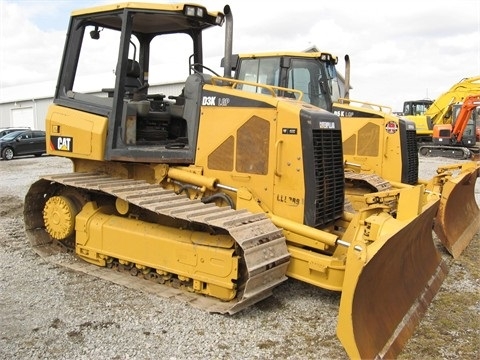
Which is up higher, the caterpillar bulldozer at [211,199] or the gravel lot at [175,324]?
the caterpillar bulldozer at [211,199]

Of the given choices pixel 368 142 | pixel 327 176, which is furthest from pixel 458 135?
pixel 327 176

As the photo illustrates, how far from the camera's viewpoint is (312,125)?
4.78 metres

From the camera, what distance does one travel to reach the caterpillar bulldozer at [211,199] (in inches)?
166

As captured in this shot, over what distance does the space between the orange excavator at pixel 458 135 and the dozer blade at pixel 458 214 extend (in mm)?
14691

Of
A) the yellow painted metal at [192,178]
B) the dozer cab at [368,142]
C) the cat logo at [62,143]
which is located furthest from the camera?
the dozer cab at [368,142]

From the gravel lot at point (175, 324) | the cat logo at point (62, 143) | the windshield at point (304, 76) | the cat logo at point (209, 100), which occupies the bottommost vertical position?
the gravel lot at point (175, 324)

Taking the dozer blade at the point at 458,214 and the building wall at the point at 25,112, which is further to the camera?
the building wall at the point at 25,112

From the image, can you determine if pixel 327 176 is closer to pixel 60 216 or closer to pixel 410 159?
pixel 60 216

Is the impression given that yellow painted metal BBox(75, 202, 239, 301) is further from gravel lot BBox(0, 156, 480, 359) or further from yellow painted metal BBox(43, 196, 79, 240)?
gravel lot BBox(0, 156, 480, 359)

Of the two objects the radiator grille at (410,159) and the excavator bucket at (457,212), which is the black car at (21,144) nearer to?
the radiator grille at (410,159)

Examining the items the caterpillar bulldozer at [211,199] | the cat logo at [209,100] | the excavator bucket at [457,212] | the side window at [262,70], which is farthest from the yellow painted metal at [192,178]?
the side window at [262,70]

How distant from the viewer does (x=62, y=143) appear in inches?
228

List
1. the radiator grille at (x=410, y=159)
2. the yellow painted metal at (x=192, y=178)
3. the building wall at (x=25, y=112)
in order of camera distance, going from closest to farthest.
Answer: the yellow painted metal at (x=192, y=178) → the radiator grille at (x=410, y=159) → the building wall at (x=25, y=112)

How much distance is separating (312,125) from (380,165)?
4804 millimetres
